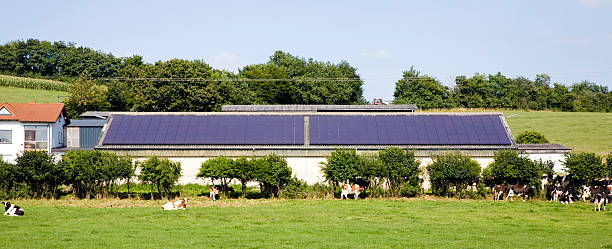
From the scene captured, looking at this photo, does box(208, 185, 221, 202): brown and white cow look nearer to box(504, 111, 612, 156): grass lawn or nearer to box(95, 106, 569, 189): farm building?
box(95, 106, 569, 189): farm building

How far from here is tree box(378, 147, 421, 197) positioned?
35.9 meters

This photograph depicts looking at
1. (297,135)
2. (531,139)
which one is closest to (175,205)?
(297,135)

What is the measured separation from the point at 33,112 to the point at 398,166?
1130 inches

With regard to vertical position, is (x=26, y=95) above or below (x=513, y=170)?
above

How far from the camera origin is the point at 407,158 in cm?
3628

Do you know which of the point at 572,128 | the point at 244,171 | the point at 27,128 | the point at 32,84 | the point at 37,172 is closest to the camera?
the point at 37,172

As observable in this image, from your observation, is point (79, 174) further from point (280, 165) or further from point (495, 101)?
point (495, 101)

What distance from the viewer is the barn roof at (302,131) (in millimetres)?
41656

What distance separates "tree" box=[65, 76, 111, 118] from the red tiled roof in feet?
102

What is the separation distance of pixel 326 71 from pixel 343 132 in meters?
102

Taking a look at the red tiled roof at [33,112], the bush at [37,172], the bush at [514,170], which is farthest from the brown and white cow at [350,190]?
the red tiled roof at [33,112]

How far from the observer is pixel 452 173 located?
3547 centimetres

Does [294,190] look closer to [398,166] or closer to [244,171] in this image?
[244,171]

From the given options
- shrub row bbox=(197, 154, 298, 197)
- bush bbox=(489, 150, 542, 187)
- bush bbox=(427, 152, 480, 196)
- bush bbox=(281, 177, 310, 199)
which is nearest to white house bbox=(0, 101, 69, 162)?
shrub row bbox=(197, 154, 298, 197)
